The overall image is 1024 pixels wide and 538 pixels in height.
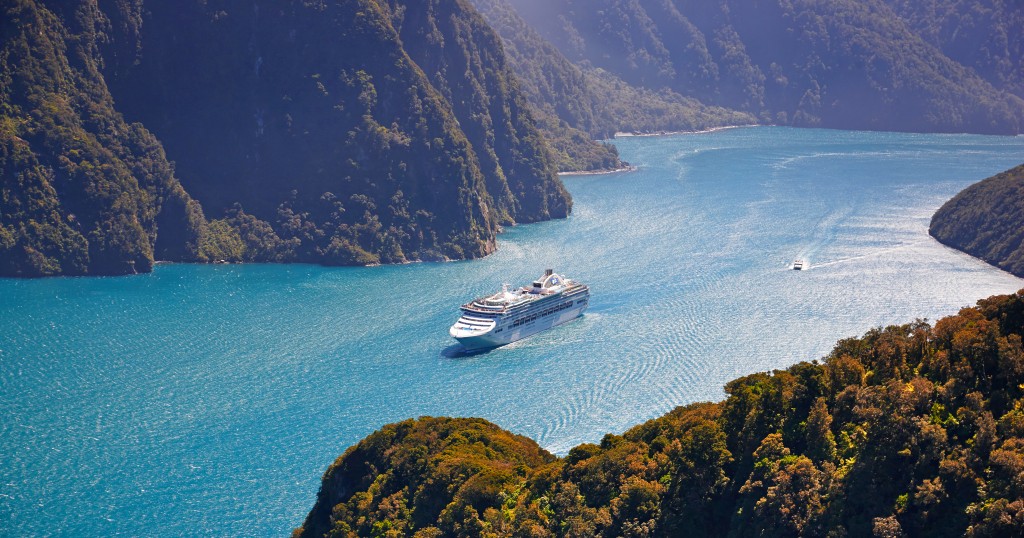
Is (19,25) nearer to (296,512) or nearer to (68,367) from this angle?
(68,367)

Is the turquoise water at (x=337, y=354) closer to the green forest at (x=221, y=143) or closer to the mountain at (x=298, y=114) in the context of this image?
the green forest at (x=221, y=143)

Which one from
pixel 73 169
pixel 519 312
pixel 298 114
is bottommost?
pixel 519 312

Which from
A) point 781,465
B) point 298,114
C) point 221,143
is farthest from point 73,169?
point 781,465

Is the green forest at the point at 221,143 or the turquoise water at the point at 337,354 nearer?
the turquoise water at the point at 337,354

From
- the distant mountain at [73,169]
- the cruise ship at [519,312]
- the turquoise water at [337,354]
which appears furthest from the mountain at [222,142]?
the cruise ship at [519,312]

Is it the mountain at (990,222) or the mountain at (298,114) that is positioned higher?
the mountain at (298,114)

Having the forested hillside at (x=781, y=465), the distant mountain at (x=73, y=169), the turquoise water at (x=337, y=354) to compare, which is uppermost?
the distant mountain at (x=73, y=169)

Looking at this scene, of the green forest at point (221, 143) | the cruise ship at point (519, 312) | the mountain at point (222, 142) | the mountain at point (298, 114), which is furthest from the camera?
the mountain at point (298, 114)

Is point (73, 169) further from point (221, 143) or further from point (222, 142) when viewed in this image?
point (222, 142)
